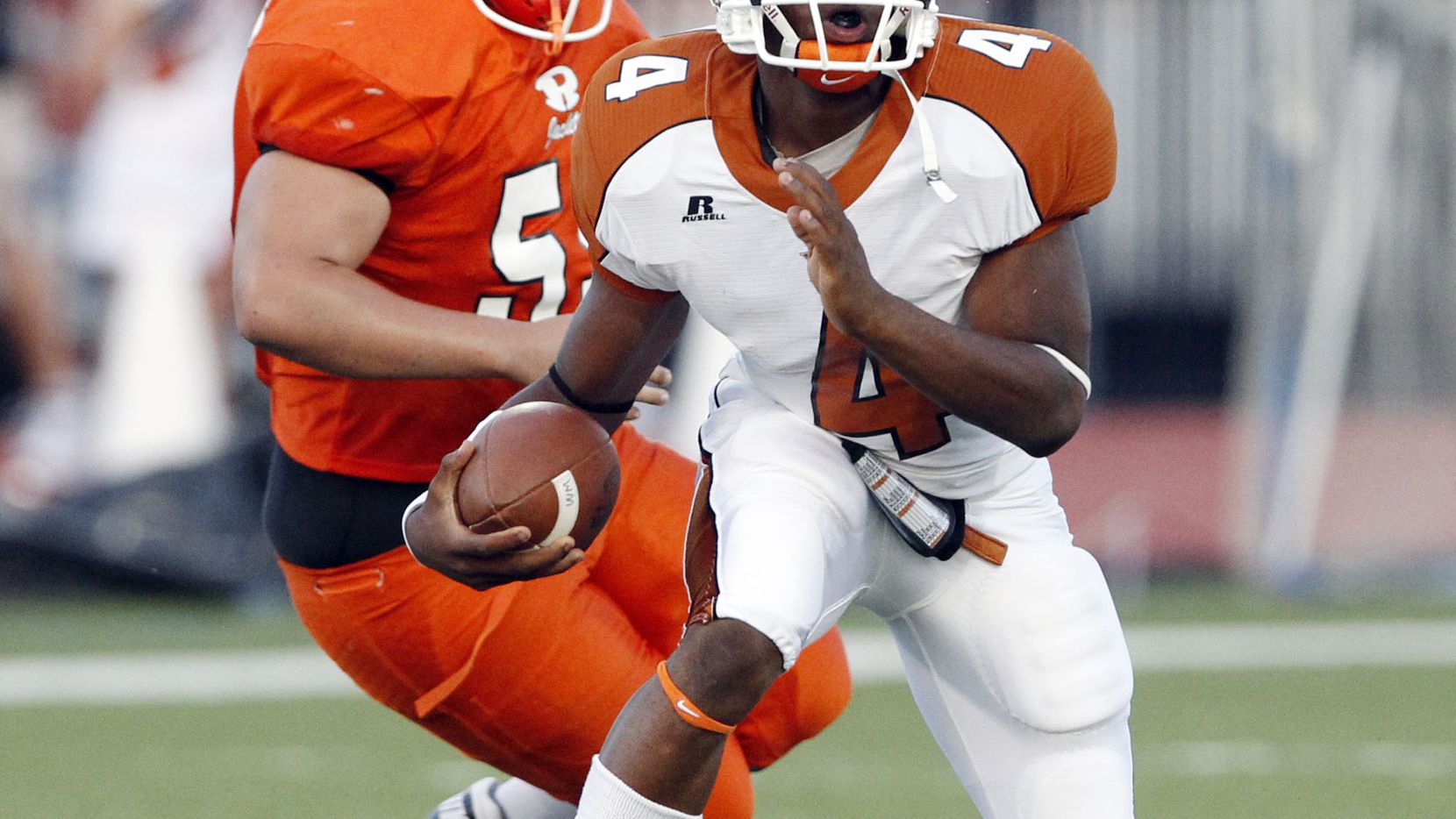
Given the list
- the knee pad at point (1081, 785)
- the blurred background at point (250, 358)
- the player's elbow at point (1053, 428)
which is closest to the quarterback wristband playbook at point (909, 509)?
the player's elbow at point (1053, 428)

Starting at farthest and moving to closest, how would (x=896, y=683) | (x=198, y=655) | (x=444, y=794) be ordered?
(x=198, y=655)
(x=896, y=683)
(x=444, y=794)

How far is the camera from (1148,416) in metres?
8.45

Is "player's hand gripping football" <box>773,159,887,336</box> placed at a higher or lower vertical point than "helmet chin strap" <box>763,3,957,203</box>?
lower

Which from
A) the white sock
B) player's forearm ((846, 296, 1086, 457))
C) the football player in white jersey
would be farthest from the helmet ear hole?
the white sock

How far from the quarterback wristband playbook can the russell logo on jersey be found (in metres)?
0.33

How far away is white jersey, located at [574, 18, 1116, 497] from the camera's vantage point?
230 centimetres

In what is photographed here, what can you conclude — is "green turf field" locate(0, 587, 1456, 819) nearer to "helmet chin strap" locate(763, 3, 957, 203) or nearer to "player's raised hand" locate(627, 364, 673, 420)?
"player's raised hand" locate(627, 364, 673, 420)

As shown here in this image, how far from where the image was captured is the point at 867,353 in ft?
7.77

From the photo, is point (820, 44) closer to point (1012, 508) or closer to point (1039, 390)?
point (1039, 390)

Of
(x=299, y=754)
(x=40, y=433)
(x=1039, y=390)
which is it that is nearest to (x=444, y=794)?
(x=299, y=754)

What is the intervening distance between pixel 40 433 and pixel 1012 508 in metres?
5.07

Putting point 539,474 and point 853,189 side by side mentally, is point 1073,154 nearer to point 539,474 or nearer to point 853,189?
point 853,189

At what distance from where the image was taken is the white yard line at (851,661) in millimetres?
5578

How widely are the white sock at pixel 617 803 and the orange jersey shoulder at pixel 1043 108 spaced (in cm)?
78
